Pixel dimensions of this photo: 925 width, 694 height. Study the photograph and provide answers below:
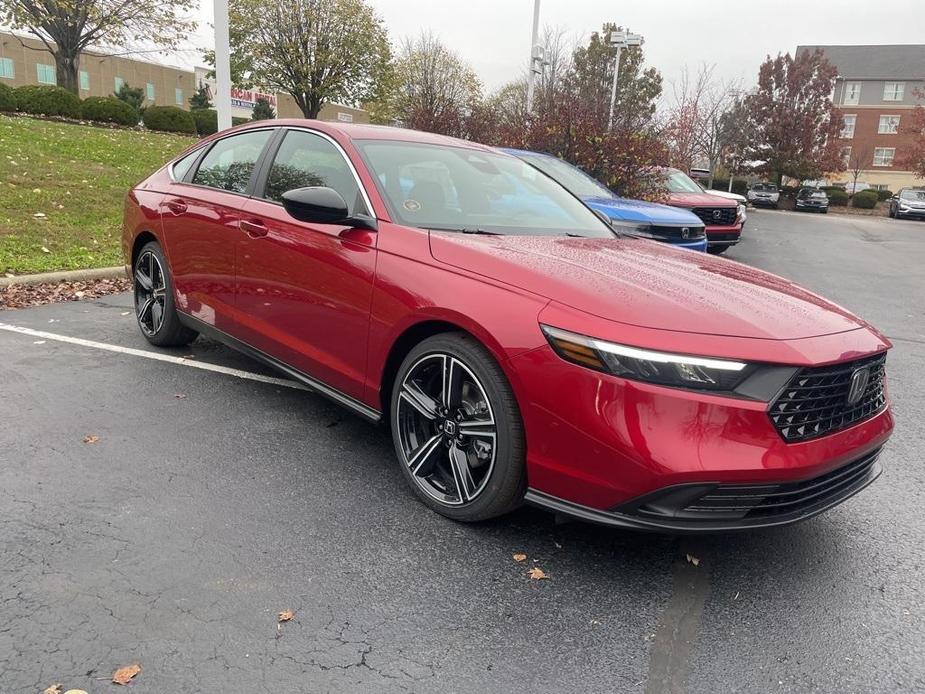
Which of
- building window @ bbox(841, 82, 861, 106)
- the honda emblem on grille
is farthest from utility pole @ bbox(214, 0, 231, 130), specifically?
building window @ bbox(841, 82, 861, 106)

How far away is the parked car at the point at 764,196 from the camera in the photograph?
129ft

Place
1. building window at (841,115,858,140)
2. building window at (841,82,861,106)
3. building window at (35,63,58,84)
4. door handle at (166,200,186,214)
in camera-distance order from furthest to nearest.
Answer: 1. building window at (841,82,861,106)
2. building window at (841,115,858,140)
3. building window at (35,63,58,84)
4. door handle at (166,200,186,214)

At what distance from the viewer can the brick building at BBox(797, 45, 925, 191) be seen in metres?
62.2

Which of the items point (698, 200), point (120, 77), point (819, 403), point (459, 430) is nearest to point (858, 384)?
point (819, 403)

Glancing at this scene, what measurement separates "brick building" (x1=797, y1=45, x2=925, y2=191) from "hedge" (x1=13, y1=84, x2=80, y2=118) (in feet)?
202

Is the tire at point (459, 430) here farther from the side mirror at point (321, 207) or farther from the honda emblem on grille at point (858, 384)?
the honda emblem on grille at point (858, 384)

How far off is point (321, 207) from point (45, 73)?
2816 inches

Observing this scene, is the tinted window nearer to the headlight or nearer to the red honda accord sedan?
the red honda accord sedan

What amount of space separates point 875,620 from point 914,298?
29.5ft

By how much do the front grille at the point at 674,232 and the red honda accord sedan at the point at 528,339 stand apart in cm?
447

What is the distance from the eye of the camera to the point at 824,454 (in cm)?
243

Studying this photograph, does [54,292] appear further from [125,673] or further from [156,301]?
[125,673]

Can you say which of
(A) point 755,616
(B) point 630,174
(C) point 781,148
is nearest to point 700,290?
(A) point 755,616

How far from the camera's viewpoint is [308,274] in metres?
3.50
